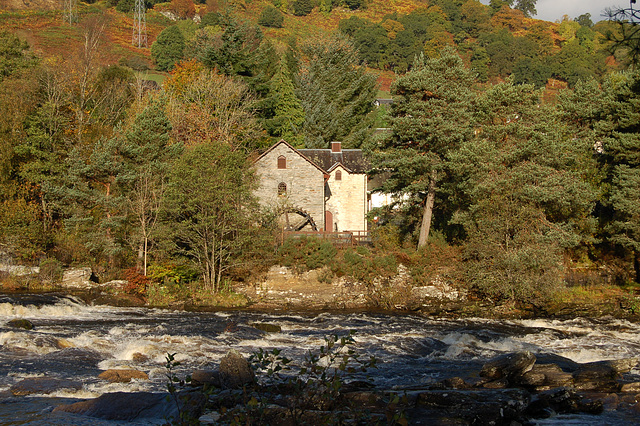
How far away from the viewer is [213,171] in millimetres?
28891

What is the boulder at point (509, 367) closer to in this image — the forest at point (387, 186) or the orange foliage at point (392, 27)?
the forest at point (387, 186)

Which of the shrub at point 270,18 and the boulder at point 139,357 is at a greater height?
the shrub at point 270,18

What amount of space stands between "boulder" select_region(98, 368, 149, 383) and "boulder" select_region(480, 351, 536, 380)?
868cm

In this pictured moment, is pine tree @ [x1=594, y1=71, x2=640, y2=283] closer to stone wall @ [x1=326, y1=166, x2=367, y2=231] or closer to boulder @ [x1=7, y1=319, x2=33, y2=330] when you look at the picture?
stone wall @ [x1=326, y1=166, x2=367, y2=231]

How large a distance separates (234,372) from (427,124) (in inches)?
858

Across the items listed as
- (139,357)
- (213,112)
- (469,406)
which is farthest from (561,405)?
(213,112)

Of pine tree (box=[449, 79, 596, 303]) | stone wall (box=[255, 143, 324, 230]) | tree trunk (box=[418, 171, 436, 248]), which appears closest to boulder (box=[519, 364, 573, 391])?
pine tree (box=[449, 79, 596, 303])

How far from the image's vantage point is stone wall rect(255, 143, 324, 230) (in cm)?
4116

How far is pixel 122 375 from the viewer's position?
15.2 metres

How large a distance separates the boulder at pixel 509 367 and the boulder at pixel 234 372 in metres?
6.07

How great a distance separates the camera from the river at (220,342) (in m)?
14.9

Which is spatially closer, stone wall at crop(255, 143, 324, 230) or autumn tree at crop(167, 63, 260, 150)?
stone wall at crop(255, 143, 324, 230)

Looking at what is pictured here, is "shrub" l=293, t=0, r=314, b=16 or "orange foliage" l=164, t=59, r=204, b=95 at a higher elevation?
"shrub" l=293, t=0, r=314, b=16

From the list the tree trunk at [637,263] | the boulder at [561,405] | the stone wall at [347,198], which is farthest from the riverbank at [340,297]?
the stone wall at [347,198]
